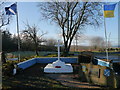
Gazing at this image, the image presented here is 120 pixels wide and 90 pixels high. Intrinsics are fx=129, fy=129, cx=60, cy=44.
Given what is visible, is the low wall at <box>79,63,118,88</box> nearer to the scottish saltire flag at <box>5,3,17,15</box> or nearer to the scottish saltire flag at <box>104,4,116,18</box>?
the scottish saltire flag at <box>104,4,116,18</box>

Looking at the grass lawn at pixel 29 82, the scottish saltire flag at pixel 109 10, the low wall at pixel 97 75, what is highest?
the scottish saltire flag at pixel 109 10

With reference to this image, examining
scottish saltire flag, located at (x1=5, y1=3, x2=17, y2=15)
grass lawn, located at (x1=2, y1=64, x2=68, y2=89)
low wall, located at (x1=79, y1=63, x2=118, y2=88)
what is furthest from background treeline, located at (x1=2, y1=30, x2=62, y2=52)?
low wall, located at (x1=79, y1=63, x2=118, y2=88)

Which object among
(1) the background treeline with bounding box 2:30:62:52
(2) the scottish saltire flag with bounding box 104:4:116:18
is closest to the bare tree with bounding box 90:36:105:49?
(1) the background treeline with bounding box 2:30:62:52

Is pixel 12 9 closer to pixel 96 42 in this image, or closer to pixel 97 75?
pixel 97 75

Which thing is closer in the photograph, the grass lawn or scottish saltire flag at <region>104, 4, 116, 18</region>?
the grass lawn

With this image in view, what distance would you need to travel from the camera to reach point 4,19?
1798cm

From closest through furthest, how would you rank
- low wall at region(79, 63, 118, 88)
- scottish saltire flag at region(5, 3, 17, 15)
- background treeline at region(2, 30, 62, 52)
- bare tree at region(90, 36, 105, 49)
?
low wall at region(79, 63, 118, 88) < scottish saltire flag at region(5, 3, 17, 15) < background treeline at region(2, 30, 62, 52) < bare tree at region(90, 36, 105, 49)

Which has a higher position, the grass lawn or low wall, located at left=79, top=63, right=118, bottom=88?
low wall, located at left=79, top=63, right=118, bottom=88

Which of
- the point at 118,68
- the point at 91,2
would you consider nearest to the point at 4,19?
A: the point at 91,2

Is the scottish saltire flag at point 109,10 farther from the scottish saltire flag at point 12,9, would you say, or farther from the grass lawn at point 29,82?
the scottish saltire flag at point 12,9

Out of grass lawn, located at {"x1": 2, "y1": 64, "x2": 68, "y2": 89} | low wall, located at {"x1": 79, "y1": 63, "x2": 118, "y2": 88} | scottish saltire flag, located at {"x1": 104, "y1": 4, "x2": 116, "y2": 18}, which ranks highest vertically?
scottish saltire flag, located at {"x1": 104, "y1": 4, "x2": 116, "y2": 18}

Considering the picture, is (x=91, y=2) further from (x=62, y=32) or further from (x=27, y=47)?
(x=27, y=47)

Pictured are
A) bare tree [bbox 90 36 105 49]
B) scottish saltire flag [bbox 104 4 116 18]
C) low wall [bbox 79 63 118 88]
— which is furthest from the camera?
bare tree [bbox 90 36 105 49]

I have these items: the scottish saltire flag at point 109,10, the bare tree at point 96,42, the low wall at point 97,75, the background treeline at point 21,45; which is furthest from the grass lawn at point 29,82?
the bare tree at point 96,42
